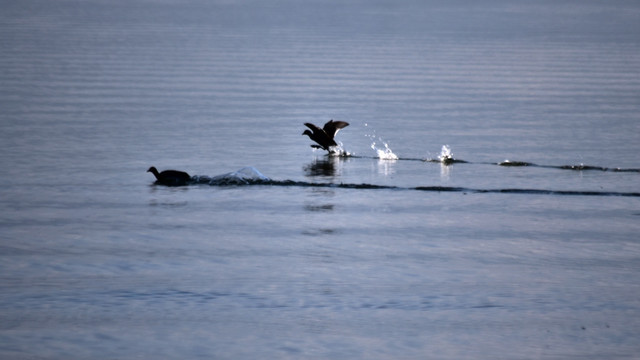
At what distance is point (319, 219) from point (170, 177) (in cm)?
246

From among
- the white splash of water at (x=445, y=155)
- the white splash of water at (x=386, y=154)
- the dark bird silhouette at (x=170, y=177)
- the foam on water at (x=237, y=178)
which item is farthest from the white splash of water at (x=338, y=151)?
the dark bird silhouette at (x=170, y=177)

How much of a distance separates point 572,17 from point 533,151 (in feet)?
172

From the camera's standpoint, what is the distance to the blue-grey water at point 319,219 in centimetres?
762

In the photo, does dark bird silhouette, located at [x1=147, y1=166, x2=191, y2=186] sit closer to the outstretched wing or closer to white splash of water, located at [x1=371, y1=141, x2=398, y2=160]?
the outstretched wing

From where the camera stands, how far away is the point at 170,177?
13.0m

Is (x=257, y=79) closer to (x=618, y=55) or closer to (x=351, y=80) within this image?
(x=351, y=80)

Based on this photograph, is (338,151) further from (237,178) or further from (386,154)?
(237,178)

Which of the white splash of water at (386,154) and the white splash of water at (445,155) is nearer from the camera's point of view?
the white splash of water at (445,155)

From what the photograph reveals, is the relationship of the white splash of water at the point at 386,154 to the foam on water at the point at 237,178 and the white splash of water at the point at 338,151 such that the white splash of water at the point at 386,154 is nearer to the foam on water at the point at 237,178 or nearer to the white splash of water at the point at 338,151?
the white splash of water at the point at 338,151

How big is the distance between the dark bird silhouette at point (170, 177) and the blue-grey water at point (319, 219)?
0.18m

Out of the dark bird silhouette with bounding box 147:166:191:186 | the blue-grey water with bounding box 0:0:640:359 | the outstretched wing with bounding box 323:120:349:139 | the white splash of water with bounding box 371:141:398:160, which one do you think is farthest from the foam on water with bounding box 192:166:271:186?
the white splash of water with bounding box 371:141:398:160

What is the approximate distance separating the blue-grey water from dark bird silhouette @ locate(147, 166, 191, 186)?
0.18m

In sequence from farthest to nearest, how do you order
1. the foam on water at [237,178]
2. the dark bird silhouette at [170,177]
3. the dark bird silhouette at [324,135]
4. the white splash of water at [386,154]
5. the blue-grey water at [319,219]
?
the dark bird silhouette at [324,135] → the white splash of water at [386,154] → the foam on water at [237,178] → the dark bird silhouette at [170,177] → the blue-grey water at [319,219]

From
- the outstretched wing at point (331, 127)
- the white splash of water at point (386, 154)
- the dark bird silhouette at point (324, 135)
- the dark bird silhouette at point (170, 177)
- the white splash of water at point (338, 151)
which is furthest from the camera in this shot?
the white splash of water at point (338, 151)
